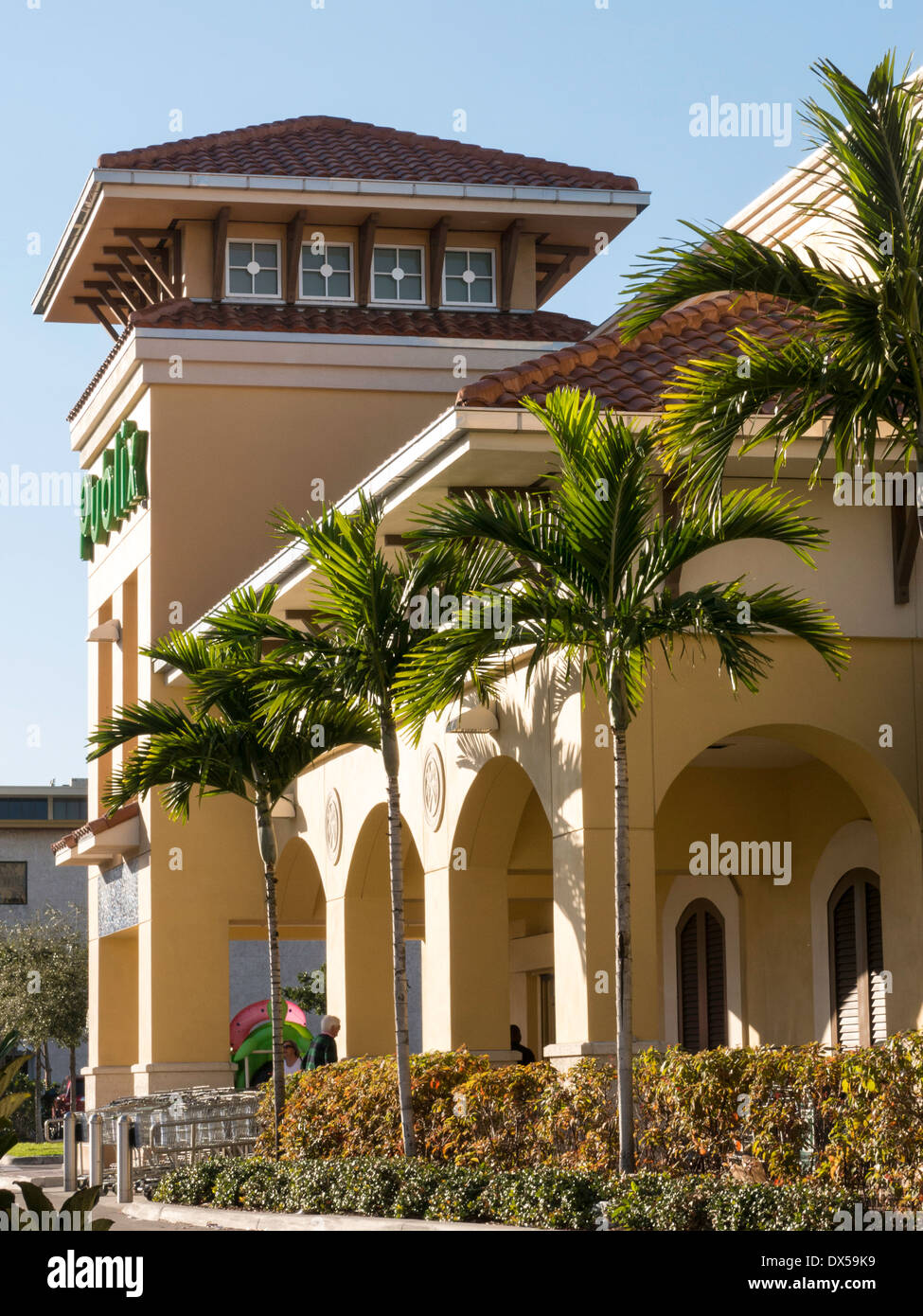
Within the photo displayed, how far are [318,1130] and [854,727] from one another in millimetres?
6410

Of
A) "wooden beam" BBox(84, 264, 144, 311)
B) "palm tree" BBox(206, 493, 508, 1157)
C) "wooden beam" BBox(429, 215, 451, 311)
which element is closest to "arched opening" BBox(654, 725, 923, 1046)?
"palm tree" BBox(206, 493, 508, 1157)

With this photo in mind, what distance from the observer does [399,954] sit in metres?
16.5

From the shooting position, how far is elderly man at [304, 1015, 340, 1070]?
2143 centimetres

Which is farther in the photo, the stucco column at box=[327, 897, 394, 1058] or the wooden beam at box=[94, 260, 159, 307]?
the wooden beam at box=[94, 260, 159, 307]

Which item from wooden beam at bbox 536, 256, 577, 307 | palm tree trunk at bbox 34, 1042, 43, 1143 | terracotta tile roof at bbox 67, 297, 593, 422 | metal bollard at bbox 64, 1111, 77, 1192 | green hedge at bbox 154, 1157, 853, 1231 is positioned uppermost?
wooden beam at bbox 536, 256, 577, 307

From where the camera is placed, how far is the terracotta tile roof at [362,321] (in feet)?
96.3

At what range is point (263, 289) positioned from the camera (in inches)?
1208

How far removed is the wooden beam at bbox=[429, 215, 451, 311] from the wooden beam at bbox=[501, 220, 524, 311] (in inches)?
40.0

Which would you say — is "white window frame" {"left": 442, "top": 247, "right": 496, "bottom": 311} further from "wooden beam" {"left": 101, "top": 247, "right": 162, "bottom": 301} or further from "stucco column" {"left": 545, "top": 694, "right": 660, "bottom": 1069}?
"stucco column" {"left": 545, "top": 694, "right": 660, "bottom": 1069}

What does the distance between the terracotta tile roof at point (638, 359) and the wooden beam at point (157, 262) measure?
47.1 feet

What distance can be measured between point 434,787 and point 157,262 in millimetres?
14812

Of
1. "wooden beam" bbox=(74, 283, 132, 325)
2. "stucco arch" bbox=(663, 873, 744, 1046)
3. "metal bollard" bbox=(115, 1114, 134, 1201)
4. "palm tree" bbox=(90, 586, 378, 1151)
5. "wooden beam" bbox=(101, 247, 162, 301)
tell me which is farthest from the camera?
"wooden beam" bbox=(74, 283, 132, 325)

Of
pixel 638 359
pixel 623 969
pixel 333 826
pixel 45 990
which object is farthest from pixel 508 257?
pixel 45 990

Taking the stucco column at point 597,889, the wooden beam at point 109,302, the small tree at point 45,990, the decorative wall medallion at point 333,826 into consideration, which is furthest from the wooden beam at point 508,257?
the small tree at point 45,990
